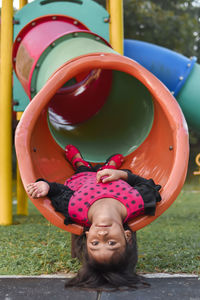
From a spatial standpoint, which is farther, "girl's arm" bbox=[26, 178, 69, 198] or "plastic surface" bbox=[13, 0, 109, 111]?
"plastic surface" bbox=[13, 0, 109, 111]

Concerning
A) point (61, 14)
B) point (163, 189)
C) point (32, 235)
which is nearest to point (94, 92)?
point (61, 14)

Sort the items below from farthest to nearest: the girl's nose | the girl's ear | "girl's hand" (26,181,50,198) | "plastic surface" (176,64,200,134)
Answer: "plastic surface" (176,64,200,134), "girl's hand" (26,181,50,198), the girl's ear, the girl's nose

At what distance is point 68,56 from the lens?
280 centimetres

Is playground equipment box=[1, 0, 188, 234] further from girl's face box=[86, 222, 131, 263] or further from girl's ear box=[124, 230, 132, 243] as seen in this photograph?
girl's face box=[86, 222, 131, 263]

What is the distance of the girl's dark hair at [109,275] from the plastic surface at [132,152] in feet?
0.83

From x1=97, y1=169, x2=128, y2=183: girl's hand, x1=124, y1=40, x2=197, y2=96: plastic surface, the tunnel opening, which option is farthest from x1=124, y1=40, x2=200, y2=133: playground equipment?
x1=97, y1=169, x2=128, y2=183: girl's hand

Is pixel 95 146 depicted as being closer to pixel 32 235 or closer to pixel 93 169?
pixel 93 169

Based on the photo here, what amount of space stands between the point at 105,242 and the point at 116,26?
2486 millimetres

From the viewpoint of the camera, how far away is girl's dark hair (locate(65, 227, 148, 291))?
1.86m

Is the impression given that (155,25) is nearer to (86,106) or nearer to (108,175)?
(86,106)

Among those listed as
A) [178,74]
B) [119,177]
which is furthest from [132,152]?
[178,74]

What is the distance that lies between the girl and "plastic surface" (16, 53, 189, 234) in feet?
0.21

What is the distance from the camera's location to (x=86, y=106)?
142 inches

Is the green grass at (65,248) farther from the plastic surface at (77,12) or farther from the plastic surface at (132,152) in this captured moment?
the plastic surface at (77,12)
